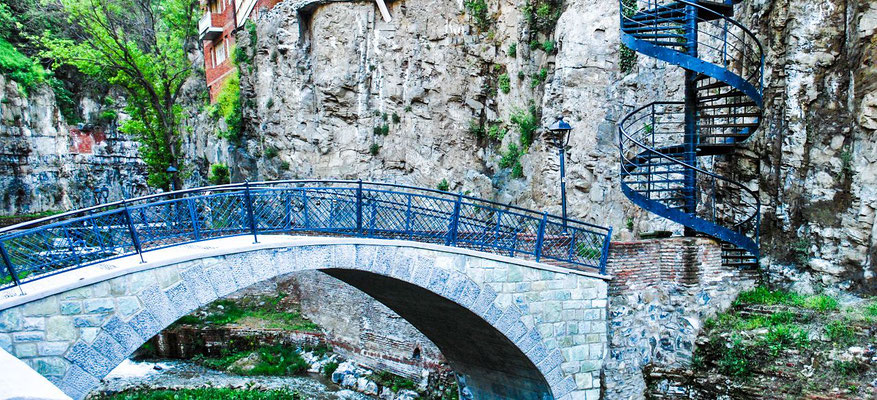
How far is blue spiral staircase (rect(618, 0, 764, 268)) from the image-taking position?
10.0 m

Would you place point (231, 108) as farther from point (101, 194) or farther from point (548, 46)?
point (101, 194)

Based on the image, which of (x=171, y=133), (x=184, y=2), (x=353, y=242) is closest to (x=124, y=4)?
(x=184, y=2)

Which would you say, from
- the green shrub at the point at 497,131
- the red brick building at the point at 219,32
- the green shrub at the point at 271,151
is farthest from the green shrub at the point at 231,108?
the green shrub at the point at 497,131

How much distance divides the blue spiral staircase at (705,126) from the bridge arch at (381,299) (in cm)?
204

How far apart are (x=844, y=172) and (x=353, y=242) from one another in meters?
7.10

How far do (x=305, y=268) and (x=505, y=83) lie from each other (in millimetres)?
9885

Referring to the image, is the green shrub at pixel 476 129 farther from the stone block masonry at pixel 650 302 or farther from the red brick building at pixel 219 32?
the red brick building at pixel 219 32

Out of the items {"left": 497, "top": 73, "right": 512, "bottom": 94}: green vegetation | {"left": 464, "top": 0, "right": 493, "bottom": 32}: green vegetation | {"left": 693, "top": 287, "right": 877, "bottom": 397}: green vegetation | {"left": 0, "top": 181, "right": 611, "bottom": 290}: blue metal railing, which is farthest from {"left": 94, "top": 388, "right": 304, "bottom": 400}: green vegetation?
{"left": 464, "top": 0, "right": 493, "bottom": 32}: green vegetation

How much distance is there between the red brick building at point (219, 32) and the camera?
24.6m

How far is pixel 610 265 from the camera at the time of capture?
982cm

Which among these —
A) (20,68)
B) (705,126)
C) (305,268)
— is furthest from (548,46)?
(20,68)

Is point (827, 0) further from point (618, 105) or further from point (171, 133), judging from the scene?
point (171, 133)

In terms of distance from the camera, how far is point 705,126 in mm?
10203

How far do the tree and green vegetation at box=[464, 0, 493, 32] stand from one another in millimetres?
10186
